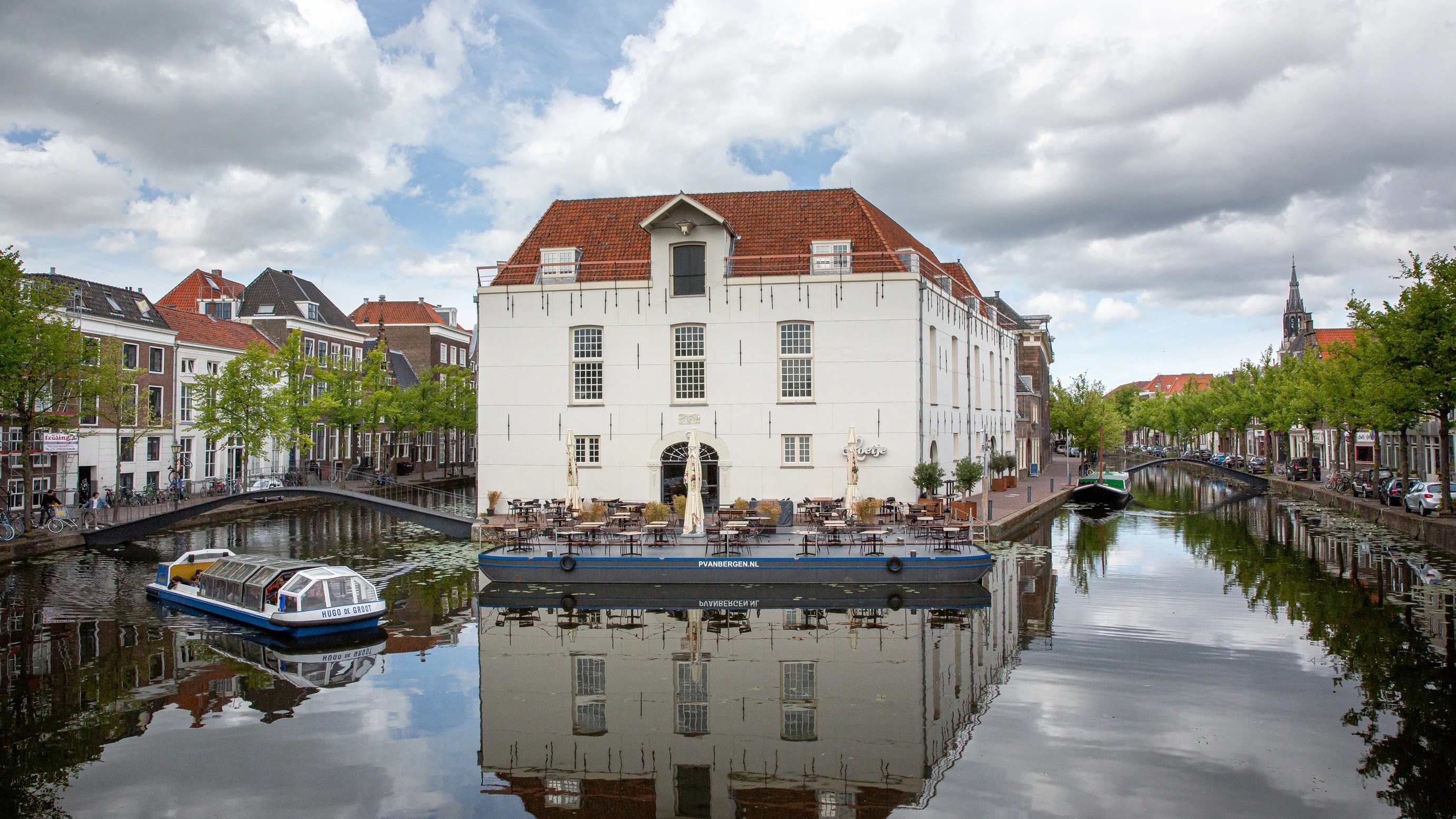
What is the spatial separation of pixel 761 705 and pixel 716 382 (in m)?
20.8

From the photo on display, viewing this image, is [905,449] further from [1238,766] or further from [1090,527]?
[1238,766]

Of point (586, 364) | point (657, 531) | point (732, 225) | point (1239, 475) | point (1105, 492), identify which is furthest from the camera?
point (1239, 475)

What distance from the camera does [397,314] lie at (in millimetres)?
81500

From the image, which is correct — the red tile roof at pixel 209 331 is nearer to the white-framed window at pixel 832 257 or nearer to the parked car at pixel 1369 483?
the white-framed window at pixel 832 257

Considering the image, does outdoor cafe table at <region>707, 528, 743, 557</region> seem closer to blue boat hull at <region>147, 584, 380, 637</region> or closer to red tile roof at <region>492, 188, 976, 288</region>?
blue boat hull at <region>147, 584, 380, 637</region>

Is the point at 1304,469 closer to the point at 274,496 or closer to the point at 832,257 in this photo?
the point at 832,257

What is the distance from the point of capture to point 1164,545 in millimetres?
31969

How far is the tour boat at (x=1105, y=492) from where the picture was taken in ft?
155

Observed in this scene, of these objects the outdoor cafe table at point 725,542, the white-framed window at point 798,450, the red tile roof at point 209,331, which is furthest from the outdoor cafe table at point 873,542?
the red tile roof at point 209,331

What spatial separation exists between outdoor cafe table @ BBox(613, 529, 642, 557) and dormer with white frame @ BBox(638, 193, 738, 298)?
38.2ft

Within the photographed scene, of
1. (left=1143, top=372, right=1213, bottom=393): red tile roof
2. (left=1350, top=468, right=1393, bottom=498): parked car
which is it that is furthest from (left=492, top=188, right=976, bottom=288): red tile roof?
(left=1143, top=372, right=1213, bottom=393): red tile roof

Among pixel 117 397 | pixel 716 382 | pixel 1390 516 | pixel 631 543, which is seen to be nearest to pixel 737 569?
pixel 631 543

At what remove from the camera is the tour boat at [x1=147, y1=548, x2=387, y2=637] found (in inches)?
711

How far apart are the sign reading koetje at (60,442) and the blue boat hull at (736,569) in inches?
837
